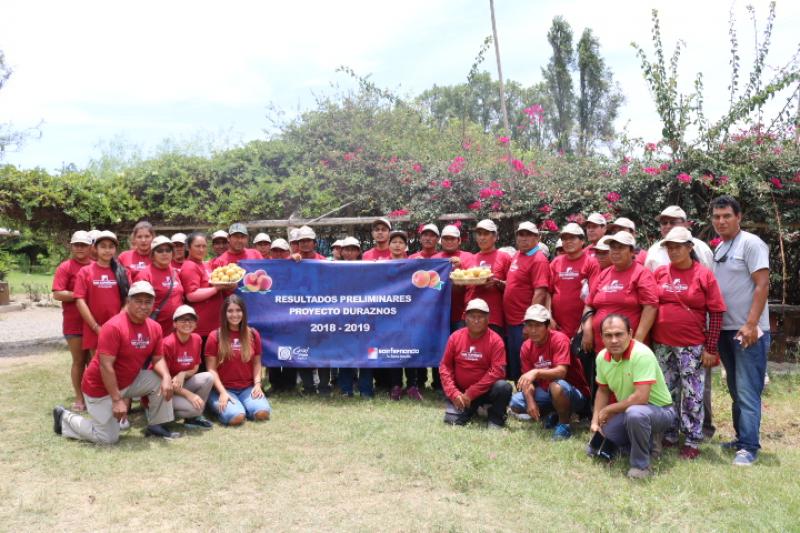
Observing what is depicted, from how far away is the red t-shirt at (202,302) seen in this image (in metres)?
6.55

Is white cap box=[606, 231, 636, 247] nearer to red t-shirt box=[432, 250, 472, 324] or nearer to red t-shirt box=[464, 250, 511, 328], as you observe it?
red t-shirt box=[464, 250, 511, 328]

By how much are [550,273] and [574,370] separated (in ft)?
3.11

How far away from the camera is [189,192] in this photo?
11.5 m

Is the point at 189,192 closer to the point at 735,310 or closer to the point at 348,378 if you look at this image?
the point at 348,378

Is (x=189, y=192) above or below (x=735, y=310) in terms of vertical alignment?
above

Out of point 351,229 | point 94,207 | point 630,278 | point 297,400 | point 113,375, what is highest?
point 94,207

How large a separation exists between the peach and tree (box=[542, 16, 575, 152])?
23.6 metres

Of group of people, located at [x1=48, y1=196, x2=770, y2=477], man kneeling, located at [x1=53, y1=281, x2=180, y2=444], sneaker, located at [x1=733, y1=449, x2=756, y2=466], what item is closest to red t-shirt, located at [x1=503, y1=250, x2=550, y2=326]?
group of people, located at [x1=48, y1=196, x2=770, y2=477]

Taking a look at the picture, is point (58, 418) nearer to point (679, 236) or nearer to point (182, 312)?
point (182, 312)

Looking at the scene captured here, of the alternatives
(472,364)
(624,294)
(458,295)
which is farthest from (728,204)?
(458,295)

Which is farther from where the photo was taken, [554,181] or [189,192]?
[189,192]

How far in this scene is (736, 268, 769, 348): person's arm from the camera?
15.7 feet

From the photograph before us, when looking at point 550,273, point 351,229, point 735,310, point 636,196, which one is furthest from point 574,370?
point 351,229

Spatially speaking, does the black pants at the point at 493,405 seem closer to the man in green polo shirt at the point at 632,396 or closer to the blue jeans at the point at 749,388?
the man in green polo shirt at the point at 632,396
